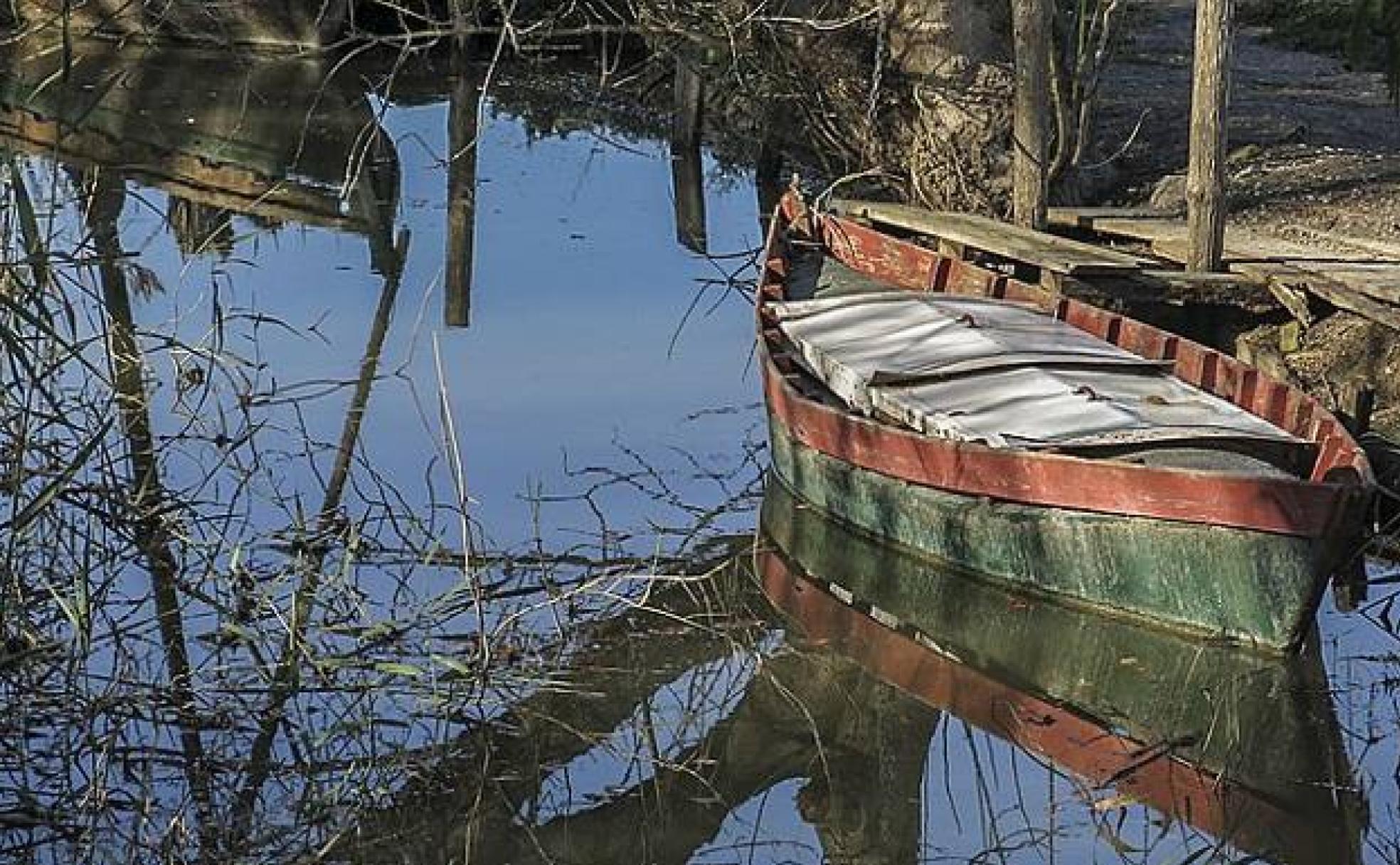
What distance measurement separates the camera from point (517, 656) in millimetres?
8398

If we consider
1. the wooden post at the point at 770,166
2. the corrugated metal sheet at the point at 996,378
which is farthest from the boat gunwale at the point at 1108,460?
the wooden post at the point at 770,166

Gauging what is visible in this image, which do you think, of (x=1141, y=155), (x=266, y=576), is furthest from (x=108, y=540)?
(x=1141, y=155)

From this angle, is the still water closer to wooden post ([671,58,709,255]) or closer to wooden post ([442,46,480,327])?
wooden post ([442,46,480,327])

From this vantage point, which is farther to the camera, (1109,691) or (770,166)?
(770,166)

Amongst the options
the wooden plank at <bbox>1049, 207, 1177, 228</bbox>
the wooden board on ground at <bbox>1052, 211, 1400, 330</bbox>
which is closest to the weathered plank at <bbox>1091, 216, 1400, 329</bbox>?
the wooden board on ground at <bbox>1052, 211, 1400, 330</bbox>

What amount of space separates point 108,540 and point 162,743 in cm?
152

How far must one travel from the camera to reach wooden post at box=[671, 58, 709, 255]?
20.1 meters

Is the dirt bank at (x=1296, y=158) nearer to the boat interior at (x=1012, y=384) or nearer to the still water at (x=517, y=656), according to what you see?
the boat interior at (x=1012, y=384)

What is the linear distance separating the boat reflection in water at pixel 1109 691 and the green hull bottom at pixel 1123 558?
0.10 meters

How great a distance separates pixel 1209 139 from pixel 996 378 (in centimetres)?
280

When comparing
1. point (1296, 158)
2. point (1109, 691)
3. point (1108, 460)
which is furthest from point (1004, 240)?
point (1109, 691)

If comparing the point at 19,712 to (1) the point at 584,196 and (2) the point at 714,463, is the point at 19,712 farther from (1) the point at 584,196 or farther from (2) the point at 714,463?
(1) the point at 584,196

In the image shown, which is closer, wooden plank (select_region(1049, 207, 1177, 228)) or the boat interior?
the boat interior

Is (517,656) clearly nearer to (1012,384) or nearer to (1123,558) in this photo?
(1123,558)
